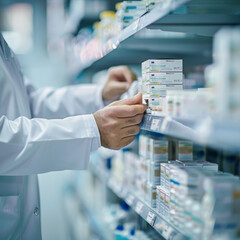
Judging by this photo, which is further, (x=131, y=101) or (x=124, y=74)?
(x=124, y=74)

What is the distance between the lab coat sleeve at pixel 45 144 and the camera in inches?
56.9

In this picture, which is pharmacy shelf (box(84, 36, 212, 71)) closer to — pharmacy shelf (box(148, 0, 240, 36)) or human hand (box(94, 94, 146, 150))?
pharmacy shelf (box(148, 0, 240, 36))

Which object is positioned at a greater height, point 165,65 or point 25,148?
point 165,65

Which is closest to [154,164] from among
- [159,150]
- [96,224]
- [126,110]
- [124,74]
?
[159,150]

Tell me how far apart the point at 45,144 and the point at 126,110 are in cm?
36

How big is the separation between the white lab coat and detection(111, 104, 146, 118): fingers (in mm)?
110

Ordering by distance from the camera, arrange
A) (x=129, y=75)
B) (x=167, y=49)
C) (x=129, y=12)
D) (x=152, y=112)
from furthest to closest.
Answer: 1. (x=167, y=49)
2. (x=129, y=75)
3. (x=129, y=12)
4. (x=152, y=112)

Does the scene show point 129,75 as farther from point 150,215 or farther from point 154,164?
point 150,215

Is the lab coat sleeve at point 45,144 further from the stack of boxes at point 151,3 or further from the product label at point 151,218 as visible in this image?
the stack of boxes at point 151,3

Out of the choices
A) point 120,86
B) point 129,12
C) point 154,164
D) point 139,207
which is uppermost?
point 129,12

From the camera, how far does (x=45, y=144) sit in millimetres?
1455

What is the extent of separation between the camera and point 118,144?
153cm

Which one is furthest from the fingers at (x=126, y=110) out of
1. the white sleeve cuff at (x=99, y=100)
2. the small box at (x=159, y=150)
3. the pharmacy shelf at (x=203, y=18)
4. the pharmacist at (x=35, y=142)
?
the white sleeve cuff at (x=99, y=100)

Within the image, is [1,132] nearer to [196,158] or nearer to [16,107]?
[16,107]
